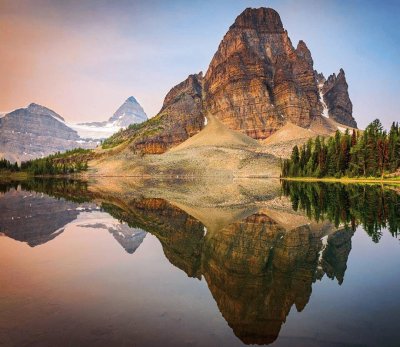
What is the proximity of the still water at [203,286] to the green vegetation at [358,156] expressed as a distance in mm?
94970

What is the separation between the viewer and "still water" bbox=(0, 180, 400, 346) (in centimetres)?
1012

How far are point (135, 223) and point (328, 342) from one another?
24.4 m

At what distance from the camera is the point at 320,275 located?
1571 centimetres

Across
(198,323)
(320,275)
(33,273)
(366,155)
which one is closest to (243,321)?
(198,323)

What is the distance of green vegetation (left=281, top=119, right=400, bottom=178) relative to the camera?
112 metres

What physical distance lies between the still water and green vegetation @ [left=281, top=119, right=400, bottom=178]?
95.0m

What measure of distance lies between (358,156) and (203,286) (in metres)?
116

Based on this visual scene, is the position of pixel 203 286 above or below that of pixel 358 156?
below

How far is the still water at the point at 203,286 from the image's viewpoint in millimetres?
10117

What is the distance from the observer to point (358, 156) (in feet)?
385

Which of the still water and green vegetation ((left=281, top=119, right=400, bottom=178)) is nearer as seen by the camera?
the still water

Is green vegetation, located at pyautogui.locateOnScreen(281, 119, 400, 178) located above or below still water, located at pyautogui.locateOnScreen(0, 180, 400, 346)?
above

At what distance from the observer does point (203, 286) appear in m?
14.6

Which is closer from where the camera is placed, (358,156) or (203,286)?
(203,286)
